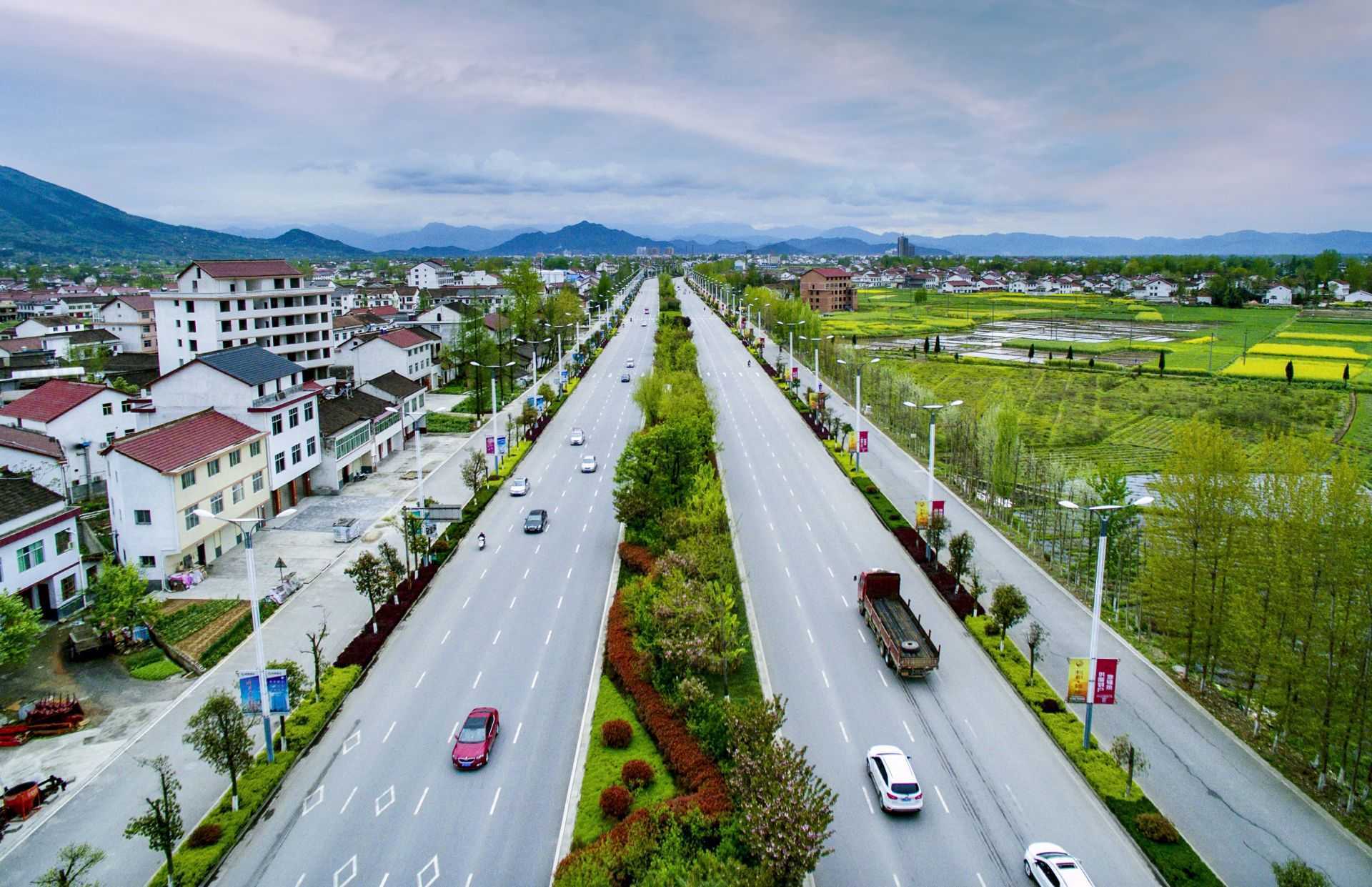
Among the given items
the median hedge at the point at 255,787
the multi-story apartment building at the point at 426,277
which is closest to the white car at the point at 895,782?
the median hedge at the point at 255,787

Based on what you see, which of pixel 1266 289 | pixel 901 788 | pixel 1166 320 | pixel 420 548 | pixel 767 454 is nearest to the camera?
pixel 901 788

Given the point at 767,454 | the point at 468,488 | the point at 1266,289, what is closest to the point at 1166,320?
the point at 1266,289

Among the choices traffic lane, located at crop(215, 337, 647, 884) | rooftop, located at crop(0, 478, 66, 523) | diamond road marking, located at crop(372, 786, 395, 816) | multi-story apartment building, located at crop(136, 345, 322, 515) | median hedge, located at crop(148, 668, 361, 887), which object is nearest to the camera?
median hedge, located at crop(148, 668, 361, 887)

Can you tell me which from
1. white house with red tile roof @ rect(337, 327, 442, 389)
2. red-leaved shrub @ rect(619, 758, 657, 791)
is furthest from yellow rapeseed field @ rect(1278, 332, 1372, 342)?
red-leaved shrub @ rect(619, 758, 657, 791)

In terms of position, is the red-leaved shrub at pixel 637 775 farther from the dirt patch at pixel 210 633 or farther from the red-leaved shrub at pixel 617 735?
the dirt patch at pixel 210 633

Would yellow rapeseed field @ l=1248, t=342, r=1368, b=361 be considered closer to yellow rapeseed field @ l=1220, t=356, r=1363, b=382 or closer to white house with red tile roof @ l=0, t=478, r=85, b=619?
yellow rapeseed field @ l=1220, t=356, r=1363, b=382

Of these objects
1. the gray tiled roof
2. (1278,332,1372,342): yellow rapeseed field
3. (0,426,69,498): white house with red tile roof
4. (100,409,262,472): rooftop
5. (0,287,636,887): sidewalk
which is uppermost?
(1278,332,1372,342): yellow rapeseed field

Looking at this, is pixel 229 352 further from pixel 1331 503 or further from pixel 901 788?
pixel 1331 503
